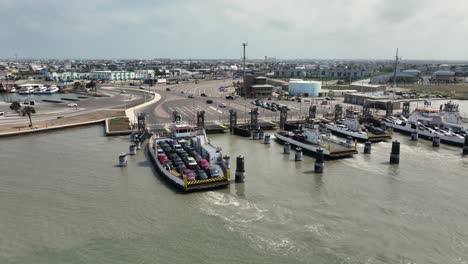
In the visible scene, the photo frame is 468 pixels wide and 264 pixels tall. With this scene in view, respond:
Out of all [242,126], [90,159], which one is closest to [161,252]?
[90,159]

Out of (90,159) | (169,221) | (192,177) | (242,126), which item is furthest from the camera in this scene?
(242,126)

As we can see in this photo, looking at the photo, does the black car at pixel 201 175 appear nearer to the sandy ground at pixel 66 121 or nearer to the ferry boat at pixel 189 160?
the ferry boat at pixel 189 160

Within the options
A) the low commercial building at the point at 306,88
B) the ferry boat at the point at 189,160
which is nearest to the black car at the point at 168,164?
the ferry boat at the point at 189,160

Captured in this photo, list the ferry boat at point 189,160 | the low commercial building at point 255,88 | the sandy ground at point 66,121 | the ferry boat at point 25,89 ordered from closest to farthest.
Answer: the ferry boat at point 189,160 → the sandy ground at point 66,121 → the low commercial building at point 255,88 → the ferry boat at point 25,89

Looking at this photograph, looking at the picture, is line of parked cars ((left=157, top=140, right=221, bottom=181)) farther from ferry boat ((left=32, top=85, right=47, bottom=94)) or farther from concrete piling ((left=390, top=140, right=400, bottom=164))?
ferry boat ((left=32, top=85, right=47, bottom=94))

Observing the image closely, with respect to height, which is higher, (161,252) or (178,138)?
(178,138)

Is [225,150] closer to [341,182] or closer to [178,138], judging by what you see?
[178,138]

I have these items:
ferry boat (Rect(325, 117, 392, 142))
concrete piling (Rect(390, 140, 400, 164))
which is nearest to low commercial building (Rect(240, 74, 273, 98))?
ferry boat (Rect(325, 117, 392, 142))

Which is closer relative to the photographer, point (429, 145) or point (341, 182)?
point (341, 182)
